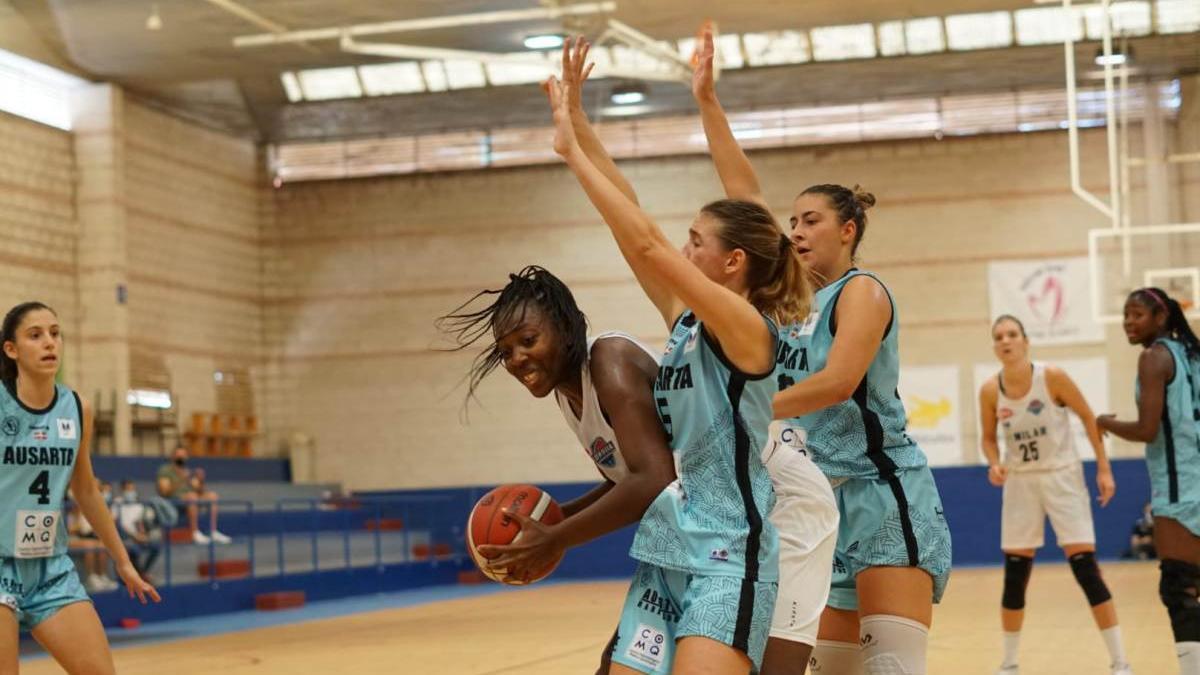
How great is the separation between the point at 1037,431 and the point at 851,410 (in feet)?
15.4

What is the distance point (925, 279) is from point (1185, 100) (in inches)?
174

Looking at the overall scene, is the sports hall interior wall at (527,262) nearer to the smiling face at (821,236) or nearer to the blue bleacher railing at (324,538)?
the blue bleacher railing at (324,538)

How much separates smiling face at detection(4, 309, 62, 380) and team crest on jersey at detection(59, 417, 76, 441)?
18 centimetres

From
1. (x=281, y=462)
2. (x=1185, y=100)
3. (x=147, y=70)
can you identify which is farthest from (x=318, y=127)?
(x=1185, y=100)

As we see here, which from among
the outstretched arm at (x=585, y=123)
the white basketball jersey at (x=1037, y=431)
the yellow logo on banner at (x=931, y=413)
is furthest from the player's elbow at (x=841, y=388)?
the yellow logo on banner at (x=931, y=413)

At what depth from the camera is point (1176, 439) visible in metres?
6.52

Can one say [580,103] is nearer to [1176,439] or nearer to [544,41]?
[1176,439]

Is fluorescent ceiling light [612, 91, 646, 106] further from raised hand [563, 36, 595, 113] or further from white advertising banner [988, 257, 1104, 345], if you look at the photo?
raised hand [563, 36, 595, 113]

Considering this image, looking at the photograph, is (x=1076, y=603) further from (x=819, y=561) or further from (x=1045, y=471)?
(x=819, y=561)

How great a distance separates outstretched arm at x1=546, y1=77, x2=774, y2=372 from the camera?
3.27 meters

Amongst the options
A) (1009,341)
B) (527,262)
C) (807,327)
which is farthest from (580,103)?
(527,262)

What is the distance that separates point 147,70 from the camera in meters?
20.6

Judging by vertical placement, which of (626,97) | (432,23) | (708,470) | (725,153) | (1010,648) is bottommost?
(1010,648)

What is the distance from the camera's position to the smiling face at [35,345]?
575 cm
